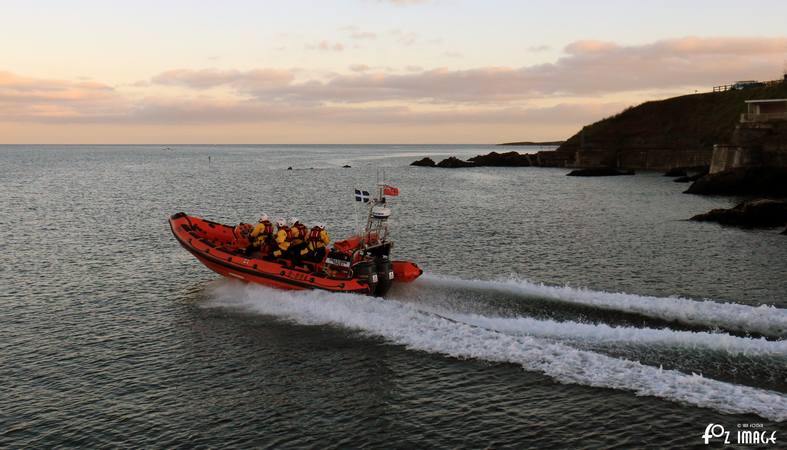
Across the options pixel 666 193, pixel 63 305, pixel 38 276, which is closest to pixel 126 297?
pixel 63 305

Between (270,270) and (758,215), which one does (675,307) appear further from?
(758,215)

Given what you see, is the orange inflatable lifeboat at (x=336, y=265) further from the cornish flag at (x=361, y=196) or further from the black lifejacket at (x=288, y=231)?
the black lifejacket at (x=288, y=231)

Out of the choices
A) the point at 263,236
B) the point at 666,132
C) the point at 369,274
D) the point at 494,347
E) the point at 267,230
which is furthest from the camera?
the point at 666,132

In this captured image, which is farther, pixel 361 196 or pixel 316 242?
pixel 316 242

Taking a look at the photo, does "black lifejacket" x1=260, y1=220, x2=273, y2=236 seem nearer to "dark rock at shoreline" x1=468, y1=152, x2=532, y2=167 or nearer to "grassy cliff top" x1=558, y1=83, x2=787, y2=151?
"grassy cliff top" x1=558, y1=83, x2=787, y2=151

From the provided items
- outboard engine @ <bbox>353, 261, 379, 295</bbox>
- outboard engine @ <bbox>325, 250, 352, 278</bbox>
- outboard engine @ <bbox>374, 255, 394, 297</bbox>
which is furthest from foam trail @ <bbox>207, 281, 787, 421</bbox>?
outboard engine @ <bbox>325, 250, 352, 278</bbox>

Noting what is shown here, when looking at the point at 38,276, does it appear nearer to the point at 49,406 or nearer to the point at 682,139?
the point at 49,406

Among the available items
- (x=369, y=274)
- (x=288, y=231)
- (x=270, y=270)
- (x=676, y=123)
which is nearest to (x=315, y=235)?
(x=288, y=231)

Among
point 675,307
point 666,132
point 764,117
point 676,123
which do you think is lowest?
point 675,307

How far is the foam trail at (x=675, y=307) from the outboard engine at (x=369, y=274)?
2.86 metres

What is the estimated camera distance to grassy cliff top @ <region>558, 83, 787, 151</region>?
280 ft

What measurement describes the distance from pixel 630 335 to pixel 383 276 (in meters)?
7.36

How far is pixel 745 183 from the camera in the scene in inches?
2060

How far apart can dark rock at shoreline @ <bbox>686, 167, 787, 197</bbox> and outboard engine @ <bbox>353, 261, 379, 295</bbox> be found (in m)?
43.1
